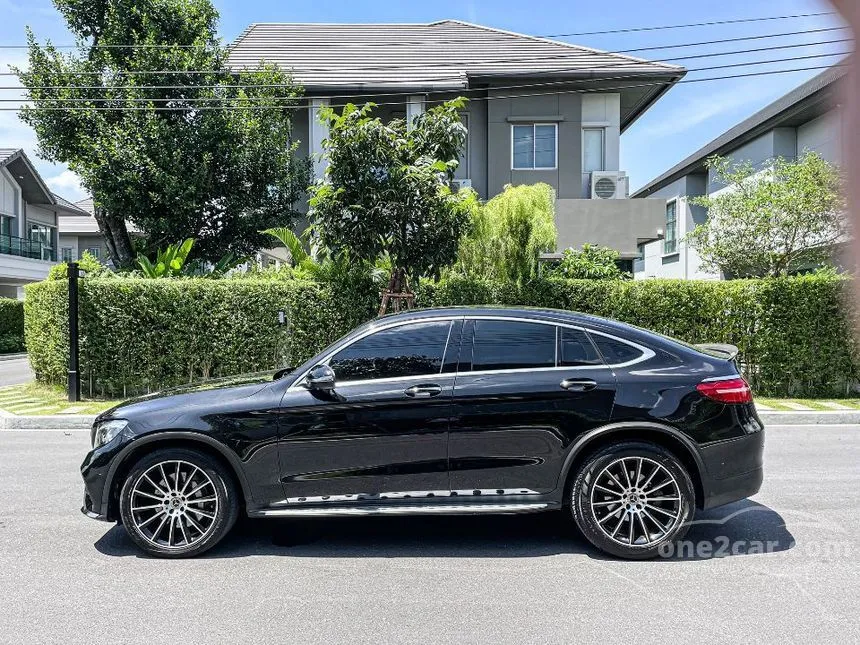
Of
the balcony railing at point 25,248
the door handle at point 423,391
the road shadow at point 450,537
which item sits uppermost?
the balcony railing at point 25,248

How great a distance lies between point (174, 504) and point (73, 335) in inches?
344

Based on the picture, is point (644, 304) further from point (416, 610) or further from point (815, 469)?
point (416, 610)

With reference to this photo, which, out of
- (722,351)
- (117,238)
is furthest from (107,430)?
(117,238)

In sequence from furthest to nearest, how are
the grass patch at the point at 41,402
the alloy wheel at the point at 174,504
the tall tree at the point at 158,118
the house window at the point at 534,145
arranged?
the house window at the point at 534,145
the tall tree at the point at 158,118
the grass patch at the point at 41,402
the alloy wheel at the point at 174,504

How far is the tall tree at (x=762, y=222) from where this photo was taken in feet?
46.0

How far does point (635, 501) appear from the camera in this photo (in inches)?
185

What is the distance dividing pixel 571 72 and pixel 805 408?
12.8m

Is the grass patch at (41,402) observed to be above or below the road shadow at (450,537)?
below

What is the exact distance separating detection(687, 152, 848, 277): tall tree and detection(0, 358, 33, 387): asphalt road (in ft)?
56.7

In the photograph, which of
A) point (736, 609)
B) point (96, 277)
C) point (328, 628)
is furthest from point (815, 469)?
point (96, 277)

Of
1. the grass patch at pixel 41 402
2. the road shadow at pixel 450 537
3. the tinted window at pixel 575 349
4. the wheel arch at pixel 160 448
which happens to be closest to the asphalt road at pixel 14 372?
the grass patch at pixel 41 402

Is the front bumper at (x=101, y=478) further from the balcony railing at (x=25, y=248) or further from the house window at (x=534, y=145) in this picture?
the balcony railing at (x=25, y=248)

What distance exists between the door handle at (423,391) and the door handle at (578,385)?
34.9 inches

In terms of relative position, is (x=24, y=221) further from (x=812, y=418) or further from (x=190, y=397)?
(x=812, y=418)
